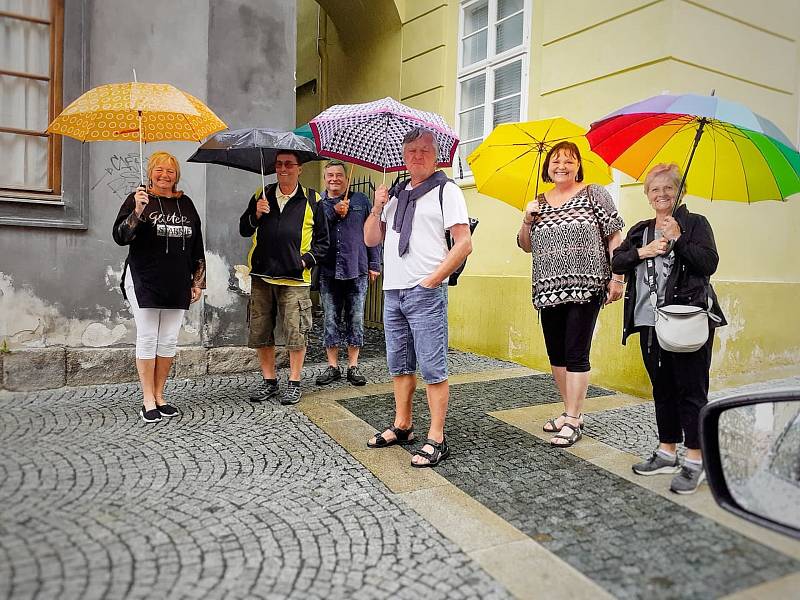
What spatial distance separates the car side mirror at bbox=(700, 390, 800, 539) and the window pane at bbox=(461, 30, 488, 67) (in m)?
6.90

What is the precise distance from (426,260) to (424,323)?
372 millimetres

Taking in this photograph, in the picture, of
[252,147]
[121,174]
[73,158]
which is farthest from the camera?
[121,174]

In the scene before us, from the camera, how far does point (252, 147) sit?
470 cm

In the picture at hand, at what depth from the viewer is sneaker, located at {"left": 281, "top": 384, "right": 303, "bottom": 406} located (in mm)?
5031

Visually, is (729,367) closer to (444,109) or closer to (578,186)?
(578,186)

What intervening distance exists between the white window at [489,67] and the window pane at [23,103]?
470cm

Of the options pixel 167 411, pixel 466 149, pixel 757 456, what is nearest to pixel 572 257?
pixel 757 456

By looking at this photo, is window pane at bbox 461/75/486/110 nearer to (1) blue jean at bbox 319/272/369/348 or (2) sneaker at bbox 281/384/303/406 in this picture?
(1) blue jean at bbox 319/272/369/348

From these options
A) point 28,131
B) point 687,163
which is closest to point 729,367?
point 687,163

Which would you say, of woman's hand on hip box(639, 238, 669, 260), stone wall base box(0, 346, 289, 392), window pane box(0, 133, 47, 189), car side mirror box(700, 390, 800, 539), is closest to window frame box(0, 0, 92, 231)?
window pane box(0, 133, 47, 189)

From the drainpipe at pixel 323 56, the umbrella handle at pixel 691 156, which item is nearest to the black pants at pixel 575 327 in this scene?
the umbrella handle at pixel 691 156

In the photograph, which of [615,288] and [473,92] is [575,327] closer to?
[615,288]

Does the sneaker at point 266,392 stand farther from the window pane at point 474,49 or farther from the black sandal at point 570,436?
the window pane at point 474,49

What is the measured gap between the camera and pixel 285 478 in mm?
3436
